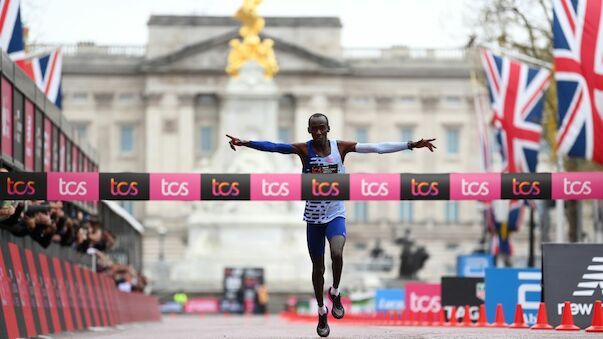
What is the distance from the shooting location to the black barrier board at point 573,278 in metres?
23.3

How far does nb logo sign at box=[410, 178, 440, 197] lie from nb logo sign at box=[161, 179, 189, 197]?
8.87 ft

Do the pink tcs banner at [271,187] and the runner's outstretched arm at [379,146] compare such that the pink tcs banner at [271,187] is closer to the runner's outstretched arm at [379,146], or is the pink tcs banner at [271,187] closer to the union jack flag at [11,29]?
the runner's outstretched arm at [379,146]

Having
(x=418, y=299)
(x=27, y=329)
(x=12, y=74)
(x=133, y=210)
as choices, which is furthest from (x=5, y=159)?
(x=133, y=210)

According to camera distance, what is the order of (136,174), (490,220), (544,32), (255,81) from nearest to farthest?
(136,174), (544,32), (490,220), (255,81)

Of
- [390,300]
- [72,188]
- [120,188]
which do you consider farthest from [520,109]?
[72,188]

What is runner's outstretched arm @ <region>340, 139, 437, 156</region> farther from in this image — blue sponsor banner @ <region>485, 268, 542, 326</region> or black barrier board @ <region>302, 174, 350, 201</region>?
blue sponsor banner @ <region>485, 268, 542, 326</region>

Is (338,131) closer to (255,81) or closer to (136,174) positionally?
(255,81)

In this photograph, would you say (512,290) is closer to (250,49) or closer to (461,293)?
(461,293)

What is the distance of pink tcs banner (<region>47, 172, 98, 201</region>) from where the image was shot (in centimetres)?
2139

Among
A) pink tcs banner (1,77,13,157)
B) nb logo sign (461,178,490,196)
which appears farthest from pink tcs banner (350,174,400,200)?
pink tcs banner (1,77,13,157)

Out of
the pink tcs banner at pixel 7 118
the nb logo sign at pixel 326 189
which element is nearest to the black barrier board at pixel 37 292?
the pink tcs banner at pixel 7 118

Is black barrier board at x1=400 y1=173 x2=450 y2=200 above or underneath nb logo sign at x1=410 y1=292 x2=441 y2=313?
above

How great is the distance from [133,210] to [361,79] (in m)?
23.2

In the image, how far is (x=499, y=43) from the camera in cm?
5944
